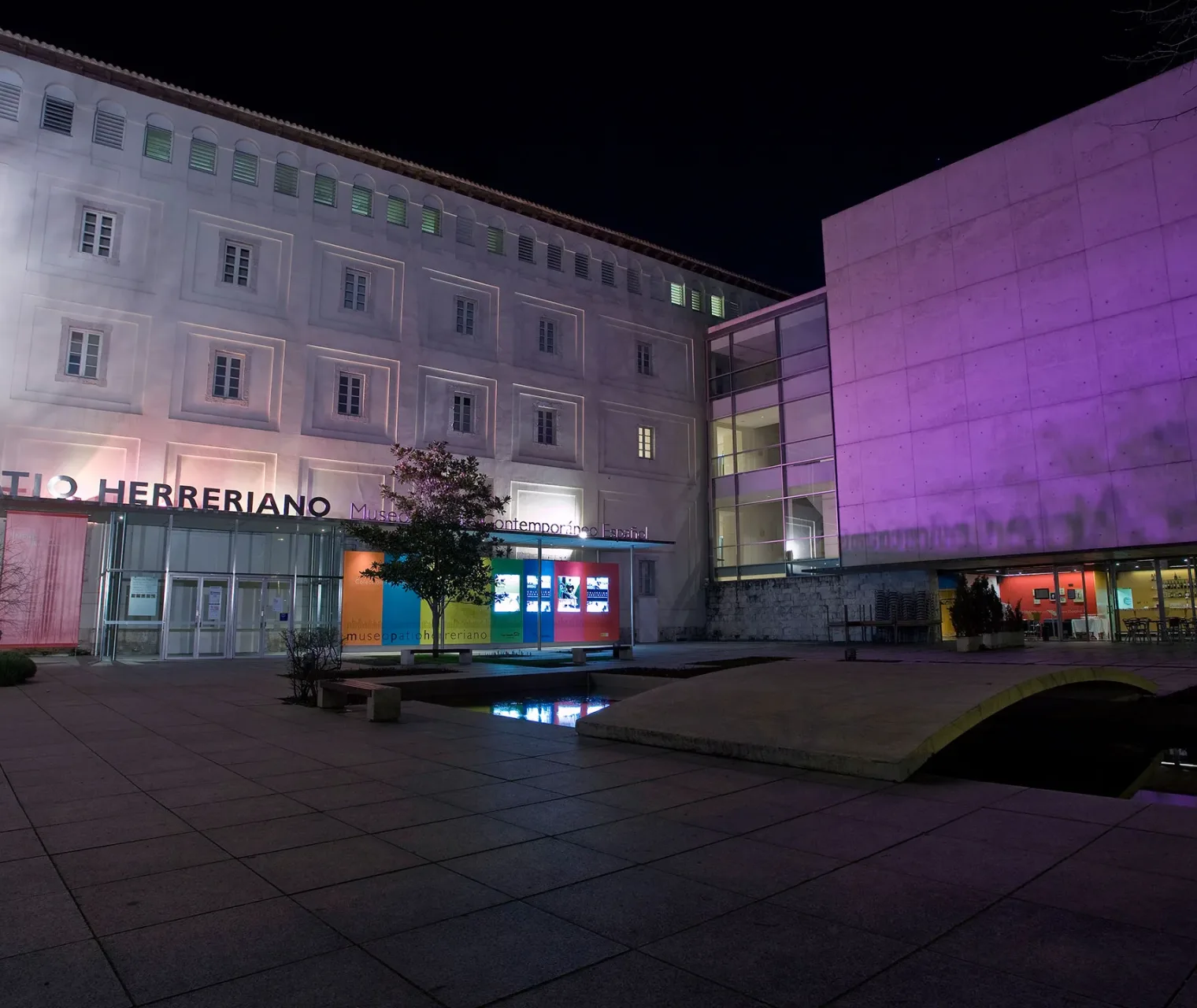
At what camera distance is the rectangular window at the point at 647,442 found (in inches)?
1423

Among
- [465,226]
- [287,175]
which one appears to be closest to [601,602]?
[465,226]

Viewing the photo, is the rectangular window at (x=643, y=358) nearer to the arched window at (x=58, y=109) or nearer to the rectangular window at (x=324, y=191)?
the rectangular window at (x=324, y=191)

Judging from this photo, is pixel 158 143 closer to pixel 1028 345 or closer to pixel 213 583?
pixel 213 583

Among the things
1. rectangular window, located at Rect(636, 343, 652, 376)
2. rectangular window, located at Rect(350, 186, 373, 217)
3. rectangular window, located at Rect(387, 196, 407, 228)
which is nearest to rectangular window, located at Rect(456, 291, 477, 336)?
rectangular window, located at Rect(387, 196, 407, 228)

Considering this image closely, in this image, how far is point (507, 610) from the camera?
96.0ft

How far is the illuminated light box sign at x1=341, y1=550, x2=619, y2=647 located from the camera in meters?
26.5

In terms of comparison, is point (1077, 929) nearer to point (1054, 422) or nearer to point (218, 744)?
point (218, 744)

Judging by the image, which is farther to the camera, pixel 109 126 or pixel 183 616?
pixel 109 126

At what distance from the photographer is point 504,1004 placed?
286 centimetres

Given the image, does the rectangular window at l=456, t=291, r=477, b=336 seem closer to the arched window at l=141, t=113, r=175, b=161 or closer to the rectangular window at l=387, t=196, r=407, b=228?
the rectangular window at l=387, t=196, r=407, b=228

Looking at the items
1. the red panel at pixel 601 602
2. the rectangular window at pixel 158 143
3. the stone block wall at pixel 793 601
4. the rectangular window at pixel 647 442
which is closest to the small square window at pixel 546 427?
the rectangular window at pixel 647 442

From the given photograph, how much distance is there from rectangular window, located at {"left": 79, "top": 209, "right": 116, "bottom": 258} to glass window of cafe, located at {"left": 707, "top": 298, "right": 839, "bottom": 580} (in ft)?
81.8

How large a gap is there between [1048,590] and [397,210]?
28.6 metres

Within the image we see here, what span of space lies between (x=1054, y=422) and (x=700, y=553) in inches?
631
